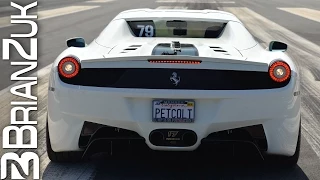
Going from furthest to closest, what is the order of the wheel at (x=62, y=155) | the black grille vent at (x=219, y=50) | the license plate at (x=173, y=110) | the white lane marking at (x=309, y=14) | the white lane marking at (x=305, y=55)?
the white lane marking at (x=309, y=14) < the white lane marking at (x=305, y=55) < the wheel at (x=62, y=155) < the black grille vent at (x=219, y=50) < the license plate at (x=173, y=110)

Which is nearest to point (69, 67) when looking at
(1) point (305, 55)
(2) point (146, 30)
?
(2) point (146, 30)

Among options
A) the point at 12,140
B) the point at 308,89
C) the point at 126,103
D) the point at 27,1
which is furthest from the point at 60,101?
the point at 27,1

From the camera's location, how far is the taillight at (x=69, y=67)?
4.25 metres

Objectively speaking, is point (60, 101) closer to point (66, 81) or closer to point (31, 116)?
point (66, 81)

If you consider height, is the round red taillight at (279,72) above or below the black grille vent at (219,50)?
below

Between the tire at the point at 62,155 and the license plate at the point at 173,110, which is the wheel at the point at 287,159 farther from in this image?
the tire at the point at 62,155

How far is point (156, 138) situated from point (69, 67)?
86 centimetres

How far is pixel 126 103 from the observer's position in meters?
4.11

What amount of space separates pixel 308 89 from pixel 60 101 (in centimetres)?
536

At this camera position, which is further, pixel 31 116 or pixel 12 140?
pixel 31 116

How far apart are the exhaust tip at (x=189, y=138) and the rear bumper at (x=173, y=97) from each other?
3 cm

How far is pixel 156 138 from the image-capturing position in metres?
4.21

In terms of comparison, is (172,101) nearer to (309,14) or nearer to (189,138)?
(189,138)

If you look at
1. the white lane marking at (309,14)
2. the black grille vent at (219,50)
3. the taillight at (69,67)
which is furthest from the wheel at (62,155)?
the white lane marking at (309,14)
